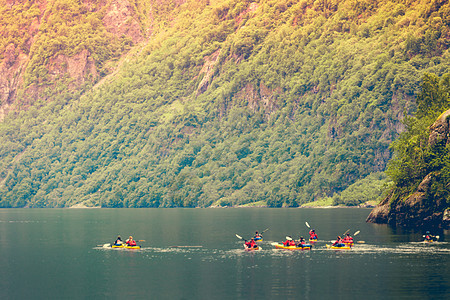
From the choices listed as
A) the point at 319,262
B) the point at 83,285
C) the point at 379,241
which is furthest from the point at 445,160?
the point at 83,285

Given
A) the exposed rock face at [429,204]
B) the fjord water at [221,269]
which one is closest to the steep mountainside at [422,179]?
the exposed rock face at [429,204]

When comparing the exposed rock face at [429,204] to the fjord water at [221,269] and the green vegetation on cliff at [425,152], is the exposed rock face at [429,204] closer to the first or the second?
the green vegetation on cliff at [425,152]

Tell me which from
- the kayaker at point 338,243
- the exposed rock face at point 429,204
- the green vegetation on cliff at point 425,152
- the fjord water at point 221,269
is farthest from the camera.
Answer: the exposed rock face at point 429,204

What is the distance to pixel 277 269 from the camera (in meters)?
96.1

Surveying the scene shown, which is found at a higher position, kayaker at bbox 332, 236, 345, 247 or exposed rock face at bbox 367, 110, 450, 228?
exposed rock face at bbox 367, 110, 450, 228

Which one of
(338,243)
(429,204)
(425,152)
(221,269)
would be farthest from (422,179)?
(221,269)

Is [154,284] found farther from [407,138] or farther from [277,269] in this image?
[407,138]

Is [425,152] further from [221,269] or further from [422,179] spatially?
[221,269]

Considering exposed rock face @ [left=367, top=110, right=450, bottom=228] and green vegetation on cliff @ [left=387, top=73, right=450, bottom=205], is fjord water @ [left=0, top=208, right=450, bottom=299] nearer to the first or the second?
exposed rock face @ [left=367, top=110, right=450, bottom=228]

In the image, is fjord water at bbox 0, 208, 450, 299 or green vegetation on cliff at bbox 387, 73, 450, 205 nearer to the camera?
fjord water at bbox 0, 208, 450, 299

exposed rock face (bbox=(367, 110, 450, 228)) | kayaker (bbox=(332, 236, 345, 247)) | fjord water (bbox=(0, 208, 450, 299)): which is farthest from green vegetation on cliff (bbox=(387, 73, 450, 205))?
kayaker (bbox=(332, 236, 345, 247))

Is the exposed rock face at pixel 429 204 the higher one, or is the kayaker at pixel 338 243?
the exposed rock face at pixel 429 204

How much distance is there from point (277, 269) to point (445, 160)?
6656 cm

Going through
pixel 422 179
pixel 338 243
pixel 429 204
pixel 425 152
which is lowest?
pixel 338 243
